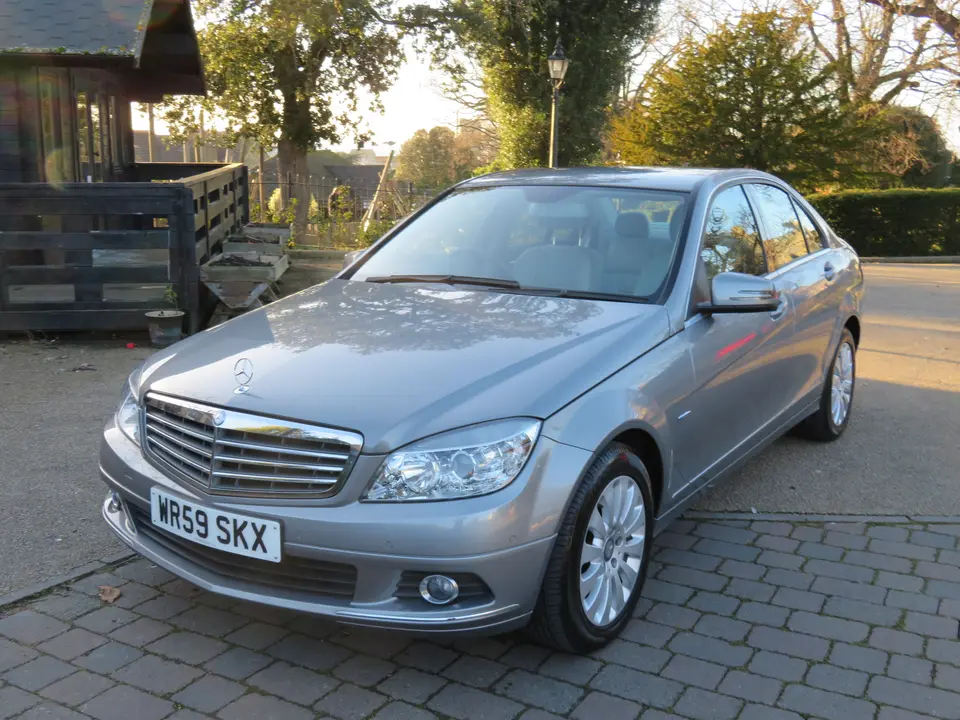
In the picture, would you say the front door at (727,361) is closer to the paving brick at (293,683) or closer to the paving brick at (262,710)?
the paving brick at (293,683)

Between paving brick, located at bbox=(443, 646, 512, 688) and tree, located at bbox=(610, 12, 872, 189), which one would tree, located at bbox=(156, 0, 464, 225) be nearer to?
tree, located at bbox=(610, 12, 872, 189)

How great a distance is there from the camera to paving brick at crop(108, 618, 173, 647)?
3297 mm

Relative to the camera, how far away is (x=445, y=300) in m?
3.92

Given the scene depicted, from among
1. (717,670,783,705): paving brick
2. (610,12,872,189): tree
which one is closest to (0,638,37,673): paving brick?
(717,670,783,705): paving brick

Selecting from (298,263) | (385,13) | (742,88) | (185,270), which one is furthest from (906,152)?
(185,270)

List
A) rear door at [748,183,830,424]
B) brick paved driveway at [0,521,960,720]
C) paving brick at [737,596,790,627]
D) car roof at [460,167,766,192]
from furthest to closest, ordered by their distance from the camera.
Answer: rear door at [748,183,830,424]
car roof at [460,167,766,192]
paving brick at [737,596,790,627]
brick paved driveway at [0,521,960,720]

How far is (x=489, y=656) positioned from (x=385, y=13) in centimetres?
2144

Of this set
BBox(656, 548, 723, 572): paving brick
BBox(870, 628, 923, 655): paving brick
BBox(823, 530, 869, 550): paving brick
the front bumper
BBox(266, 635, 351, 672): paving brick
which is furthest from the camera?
BBox(823, 530, 869, 550): paving brick

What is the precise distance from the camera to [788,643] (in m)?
3.34

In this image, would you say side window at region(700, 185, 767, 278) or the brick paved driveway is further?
side window at region(700, 185, 767, 278)

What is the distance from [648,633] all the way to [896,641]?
0.90 m

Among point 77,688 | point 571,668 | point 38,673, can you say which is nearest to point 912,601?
point 571,668

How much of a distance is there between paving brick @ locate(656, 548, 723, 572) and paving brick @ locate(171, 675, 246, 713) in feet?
6.29

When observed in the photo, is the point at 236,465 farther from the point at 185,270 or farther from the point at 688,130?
the point at 688,130
